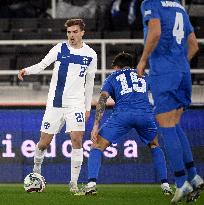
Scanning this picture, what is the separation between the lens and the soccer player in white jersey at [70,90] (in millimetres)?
13234

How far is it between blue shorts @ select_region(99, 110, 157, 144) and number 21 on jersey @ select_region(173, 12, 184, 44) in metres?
2.28

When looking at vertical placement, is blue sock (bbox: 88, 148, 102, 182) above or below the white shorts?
below

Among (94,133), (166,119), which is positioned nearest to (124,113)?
(94,133)

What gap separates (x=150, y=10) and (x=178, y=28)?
1.38ft

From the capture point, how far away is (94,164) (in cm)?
1259

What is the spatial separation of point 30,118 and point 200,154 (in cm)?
275

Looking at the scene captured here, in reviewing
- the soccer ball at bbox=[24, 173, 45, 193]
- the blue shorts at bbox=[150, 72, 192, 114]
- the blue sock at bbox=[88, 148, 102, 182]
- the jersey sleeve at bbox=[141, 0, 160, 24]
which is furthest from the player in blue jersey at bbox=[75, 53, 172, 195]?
the jersey sleeve at bbox=[141, 0, 160, 24]

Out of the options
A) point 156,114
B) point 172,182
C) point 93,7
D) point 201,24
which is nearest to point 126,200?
point 156,114

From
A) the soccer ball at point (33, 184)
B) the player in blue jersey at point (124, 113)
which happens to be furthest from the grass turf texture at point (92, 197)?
the player in blue jersey at point (124, 113)

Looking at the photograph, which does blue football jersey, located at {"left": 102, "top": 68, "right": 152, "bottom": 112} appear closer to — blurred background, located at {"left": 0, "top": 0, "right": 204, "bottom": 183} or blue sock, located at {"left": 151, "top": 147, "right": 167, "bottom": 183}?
blue sock, located at {"left": 151, "top": 147, "right": 167, "bottom": 183}

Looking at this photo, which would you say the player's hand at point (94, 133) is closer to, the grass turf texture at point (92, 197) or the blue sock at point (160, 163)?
the grass turf texture at point (92, 197)

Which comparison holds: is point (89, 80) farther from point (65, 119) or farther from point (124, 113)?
point (124, 113)

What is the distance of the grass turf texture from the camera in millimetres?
11422

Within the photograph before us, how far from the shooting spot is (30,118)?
15.9 m
